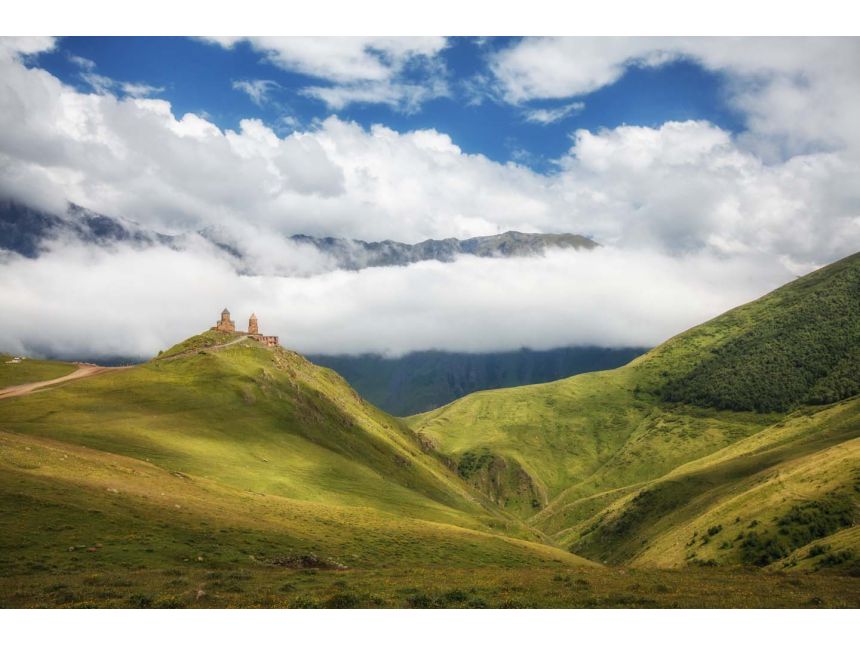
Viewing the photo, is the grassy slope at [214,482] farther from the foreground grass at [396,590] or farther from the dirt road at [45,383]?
the foreground grass at [396,590]

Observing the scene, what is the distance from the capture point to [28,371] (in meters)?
152

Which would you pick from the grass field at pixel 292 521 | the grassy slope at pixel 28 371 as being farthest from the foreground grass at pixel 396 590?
the grassy slope at pixel 28 371

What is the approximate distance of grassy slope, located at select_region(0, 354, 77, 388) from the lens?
141738 millimetres

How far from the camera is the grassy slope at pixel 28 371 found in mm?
141738

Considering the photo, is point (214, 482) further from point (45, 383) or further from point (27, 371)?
point (27, 371)

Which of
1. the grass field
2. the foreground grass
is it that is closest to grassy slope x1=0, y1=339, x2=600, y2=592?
the grass field

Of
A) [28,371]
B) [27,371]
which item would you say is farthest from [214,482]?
[28,371]

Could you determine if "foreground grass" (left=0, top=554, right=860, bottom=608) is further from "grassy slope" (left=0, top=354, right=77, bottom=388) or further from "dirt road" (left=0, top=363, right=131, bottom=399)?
"grassy slope" (left=0, top=354, right=77, bottom=388)

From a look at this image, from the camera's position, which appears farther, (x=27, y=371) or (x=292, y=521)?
(x=27, y=371)

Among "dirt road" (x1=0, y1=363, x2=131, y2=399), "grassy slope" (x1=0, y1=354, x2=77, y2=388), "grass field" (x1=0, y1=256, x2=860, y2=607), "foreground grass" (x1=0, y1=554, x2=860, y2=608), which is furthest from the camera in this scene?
"grassy slope" (x1=0, y1=354, x2=77, y2=388)

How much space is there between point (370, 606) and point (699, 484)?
18279 cm

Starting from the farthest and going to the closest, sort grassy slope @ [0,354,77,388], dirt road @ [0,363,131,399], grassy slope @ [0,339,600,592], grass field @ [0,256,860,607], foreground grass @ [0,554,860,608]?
grassy slope @ [0,354,77,388] → dirt road @ [0,363,131,399] → grassy slope @ [0,339,600,592] → grass field @ [0,256,860,607] → foreground grass @ [0,554,860,608]

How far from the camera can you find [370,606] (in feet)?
107

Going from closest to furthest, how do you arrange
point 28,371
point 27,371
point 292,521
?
point 292,521, point 27,371, point 28,371
